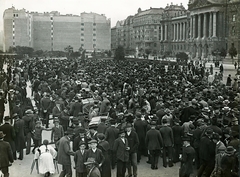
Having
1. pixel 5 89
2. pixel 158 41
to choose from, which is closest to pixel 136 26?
pixel 158 41

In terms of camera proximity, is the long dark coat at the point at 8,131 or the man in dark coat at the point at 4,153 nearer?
the man in dark coat at the point at 4,153

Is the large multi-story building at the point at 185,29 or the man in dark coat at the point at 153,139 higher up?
the large multi-story building at the point at 185,29

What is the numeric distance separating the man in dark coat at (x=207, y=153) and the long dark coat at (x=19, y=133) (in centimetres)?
592

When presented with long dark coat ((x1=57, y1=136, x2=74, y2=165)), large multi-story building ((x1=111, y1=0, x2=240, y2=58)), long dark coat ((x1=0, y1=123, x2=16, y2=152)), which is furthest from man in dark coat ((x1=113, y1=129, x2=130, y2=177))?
A: large multi-story building ((x1=111, y1=0, x2=240, y2=58))

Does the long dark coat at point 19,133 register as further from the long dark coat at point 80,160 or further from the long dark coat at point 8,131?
the long dark coat at point 80,160

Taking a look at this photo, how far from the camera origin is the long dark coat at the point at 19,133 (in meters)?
12.2

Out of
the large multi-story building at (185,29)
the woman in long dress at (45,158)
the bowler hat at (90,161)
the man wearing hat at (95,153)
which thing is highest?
the large multi-story building at (185,29)

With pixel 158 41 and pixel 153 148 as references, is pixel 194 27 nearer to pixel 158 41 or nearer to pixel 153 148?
pixel 158 41

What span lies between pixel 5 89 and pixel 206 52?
7422 cm

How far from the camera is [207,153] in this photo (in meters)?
9.95

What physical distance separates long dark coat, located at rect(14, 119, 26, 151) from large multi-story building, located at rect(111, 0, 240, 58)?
5938 centimetres

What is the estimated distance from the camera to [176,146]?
12.0 m

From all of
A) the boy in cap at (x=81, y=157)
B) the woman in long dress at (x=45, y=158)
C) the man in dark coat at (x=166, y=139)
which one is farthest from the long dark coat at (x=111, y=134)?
the boy in cap at (x=81, y=157)

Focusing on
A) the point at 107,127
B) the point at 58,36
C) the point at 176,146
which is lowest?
the point at 176,146
